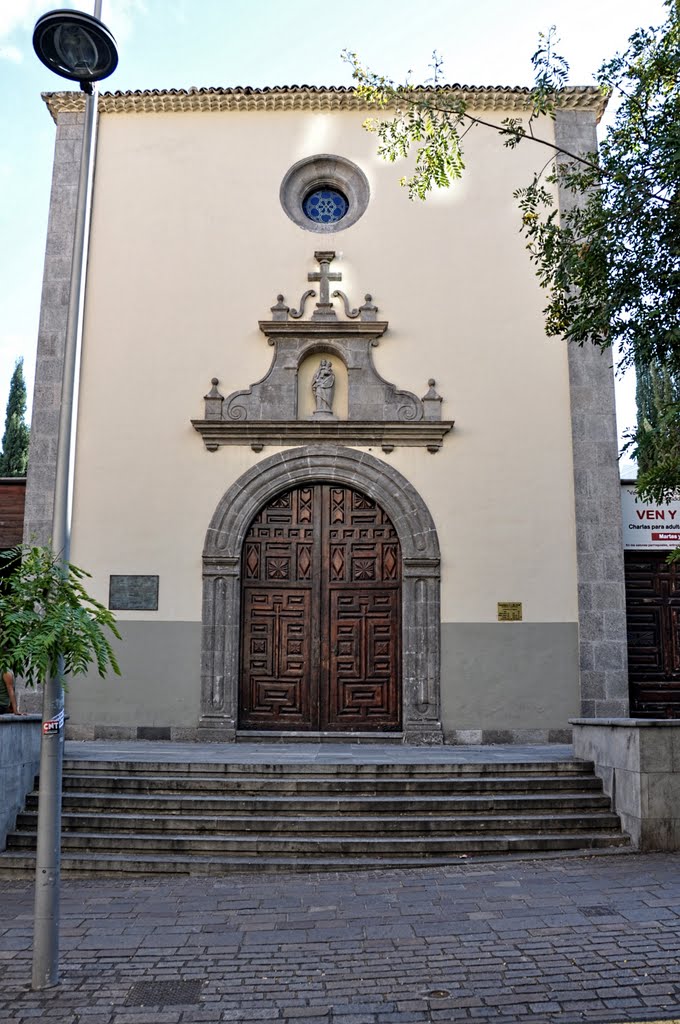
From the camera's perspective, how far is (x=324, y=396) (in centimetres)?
1189

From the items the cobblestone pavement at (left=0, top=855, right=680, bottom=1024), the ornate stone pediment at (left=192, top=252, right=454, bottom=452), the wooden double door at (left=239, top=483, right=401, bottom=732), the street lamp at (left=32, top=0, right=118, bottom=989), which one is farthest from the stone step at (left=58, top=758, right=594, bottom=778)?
the ornate stone pediment at (left=192, top=252, right=454, bottom=452)

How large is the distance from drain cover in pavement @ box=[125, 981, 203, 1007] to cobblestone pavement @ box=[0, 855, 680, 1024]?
0.01 meters

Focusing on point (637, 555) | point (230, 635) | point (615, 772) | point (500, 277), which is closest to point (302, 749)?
point (230, 635)

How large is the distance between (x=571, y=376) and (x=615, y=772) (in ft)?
19.4

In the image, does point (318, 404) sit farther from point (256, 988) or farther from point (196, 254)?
point (256, 988)

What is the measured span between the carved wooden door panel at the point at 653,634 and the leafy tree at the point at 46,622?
8.37 metres

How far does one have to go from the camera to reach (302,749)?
10211mm

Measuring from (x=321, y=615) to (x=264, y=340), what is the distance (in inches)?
150

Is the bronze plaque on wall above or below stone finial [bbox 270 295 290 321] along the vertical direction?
below

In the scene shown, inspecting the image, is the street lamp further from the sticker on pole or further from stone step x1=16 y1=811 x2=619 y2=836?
stone step x1=16 y1=811 x2=619 y2=836

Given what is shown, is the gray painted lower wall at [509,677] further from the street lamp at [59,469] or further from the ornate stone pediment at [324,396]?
the street lamp at [59,469]

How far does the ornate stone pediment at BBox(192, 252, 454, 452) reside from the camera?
11.7 metres

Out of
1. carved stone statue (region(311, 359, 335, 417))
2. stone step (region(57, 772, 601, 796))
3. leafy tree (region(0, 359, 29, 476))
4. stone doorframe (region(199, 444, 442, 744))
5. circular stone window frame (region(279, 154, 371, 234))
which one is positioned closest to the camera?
stone step (region(57, 772, 601, 796))

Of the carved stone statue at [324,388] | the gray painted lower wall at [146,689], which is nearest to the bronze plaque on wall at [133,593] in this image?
the gray painted lower wall at [146,689]
